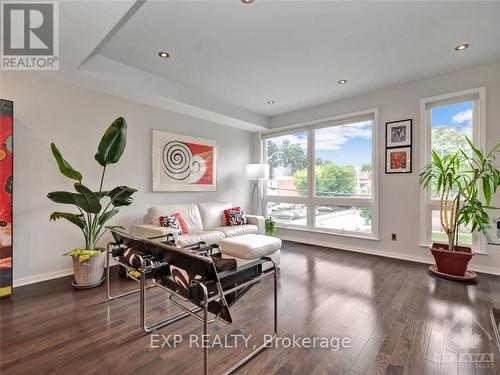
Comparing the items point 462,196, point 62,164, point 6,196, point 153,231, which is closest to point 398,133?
point 462,196

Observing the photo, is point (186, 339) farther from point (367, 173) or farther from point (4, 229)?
point (367, 173)

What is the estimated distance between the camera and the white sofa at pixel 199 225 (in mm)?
3250

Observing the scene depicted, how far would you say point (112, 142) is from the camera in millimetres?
2834

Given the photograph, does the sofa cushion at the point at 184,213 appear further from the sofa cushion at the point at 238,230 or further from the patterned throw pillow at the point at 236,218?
the patterned throw pillow at the point at 236,218

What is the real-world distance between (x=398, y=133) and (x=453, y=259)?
203 centimetres

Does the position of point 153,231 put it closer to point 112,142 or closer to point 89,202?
point 89,202

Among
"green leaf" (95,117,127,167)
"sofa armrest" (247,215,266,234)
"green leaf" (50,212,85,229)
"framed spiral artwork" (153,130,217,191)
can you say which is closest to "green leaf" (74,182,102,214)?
"green leaf" (50,212,85,229)

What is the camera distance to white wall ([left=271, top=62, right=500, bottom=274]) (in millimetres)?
3170

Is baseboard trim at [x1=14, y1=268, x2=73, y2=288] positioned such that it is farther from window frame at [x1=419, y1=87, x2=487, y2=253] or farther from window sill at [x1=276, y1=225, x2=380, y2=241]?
window frame at [x1=419, y1=87, x2=487, y2=253]

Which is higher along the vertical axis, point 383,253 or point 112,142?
point 112,142

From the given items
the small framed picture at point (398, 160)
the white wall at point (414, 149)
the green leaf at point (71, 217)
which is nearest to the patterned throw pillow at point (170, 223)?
the green leaf at point (71, 217)

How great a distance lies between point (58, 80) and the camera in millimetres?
3074

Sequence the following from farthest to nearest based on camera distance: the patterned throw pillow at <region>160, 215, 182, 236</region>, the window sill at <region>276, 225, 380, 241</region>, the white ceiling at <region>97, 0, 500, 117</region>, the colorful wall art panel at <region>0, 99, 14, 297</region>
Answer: the window sill at <region>276, 225, 380, 241</region> → the patterned throw pillow at <region>160, 215, 182, 236</region> → the colorful wall art panel at <region>0, 99, 14, 297</region> → the white ceiling at <region>97, 0, 500, 117</region>

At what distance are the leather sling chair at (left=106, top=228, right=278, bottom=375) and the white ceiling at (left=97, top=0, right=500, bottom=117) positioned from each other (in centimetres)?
215
